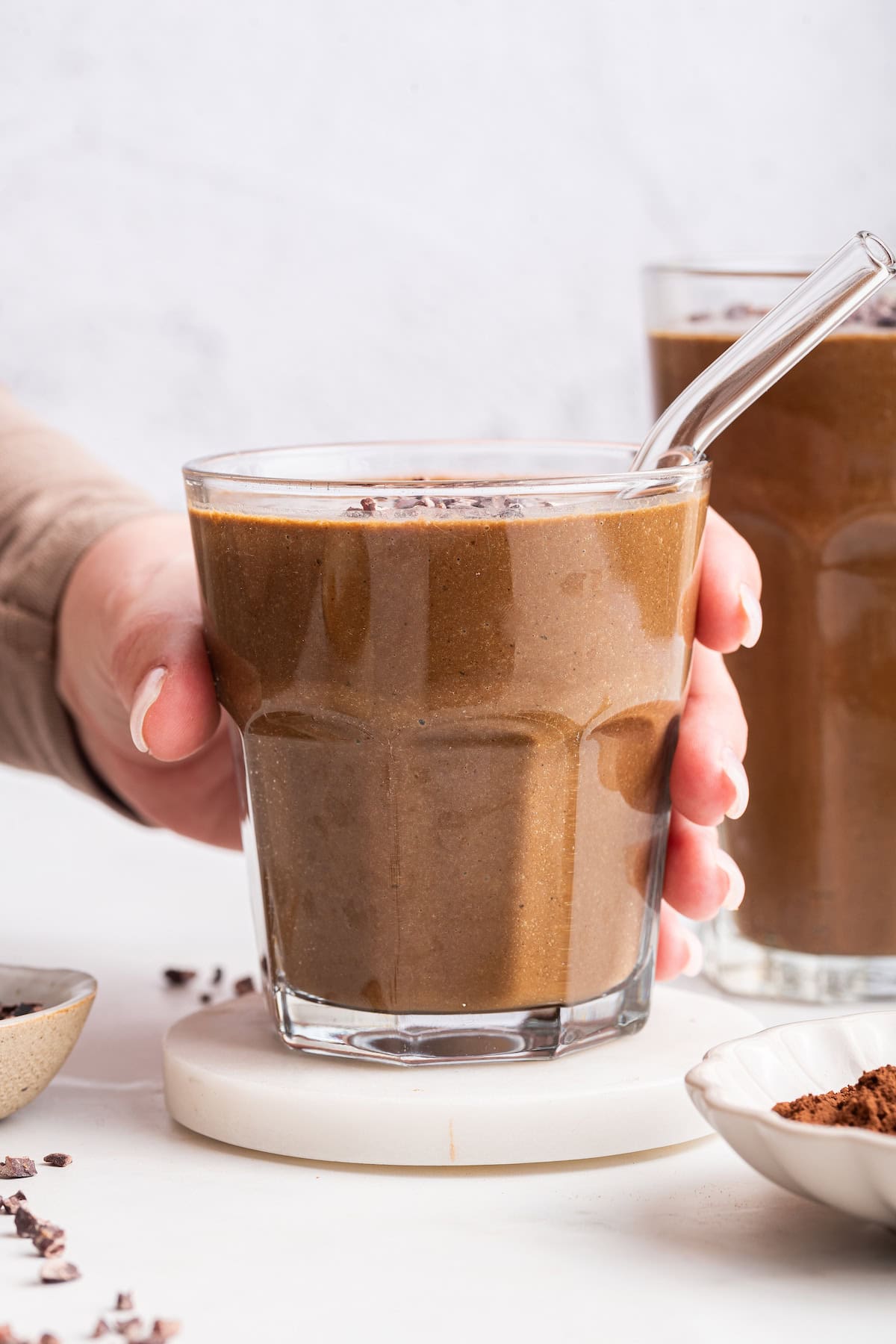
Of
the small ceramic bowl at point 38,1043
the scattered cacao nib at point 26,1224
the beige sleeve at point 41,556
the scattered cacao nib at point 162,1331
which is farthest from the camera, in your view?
the beige sleeve at point 41,556

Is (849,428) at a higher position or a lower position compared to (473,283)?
lower

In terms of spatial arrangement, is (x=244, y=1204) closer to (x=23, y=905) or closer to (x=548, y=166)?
(x=23, y=905)

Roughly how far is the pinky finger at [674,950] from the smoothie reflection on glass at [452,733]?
110mm

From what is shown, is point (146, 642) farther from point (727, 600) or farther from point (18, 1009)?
point (727, 600)

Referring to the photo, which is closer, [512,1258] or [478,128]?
[512,1258]

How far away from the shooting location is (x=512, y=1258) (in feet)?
2.21

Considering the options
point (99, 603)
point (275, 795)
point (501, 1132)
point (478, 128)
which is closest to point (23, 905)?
point (99, 603)

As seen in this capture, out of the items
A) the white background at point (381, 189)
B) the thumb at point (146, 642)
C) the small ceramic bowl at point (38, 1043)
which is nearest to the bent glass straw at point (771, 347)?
the thumb at point (146, 642)

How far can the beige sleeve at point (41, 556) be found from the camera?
1.25m

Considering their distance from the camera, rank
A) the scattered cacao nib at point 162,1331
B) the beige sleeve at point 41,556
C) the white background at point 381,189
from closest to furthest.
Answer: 1. the scattered cacao nib at point 162,1331
2. the beige sleeve at point 41,556
3. the white background at point 381,189

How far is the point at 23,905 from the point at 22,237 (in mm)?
1223

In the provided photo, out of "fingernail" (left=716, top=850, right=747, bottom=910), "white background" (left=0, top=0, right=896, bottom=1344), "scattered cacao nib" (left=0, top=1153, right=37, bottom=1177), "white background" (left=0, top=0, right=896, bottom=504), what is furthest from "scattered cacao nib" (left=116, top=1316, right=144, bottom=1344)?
"white background" (left=0, top=0, right=896, bottom=504)

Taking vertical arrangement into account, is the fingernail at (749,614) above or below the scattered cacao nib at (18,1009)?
above

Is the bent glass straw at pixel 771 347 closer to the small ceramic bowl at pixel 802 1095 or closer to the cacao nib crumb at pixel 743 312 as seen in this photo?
the cacao nib crumb at pixel 743 312
